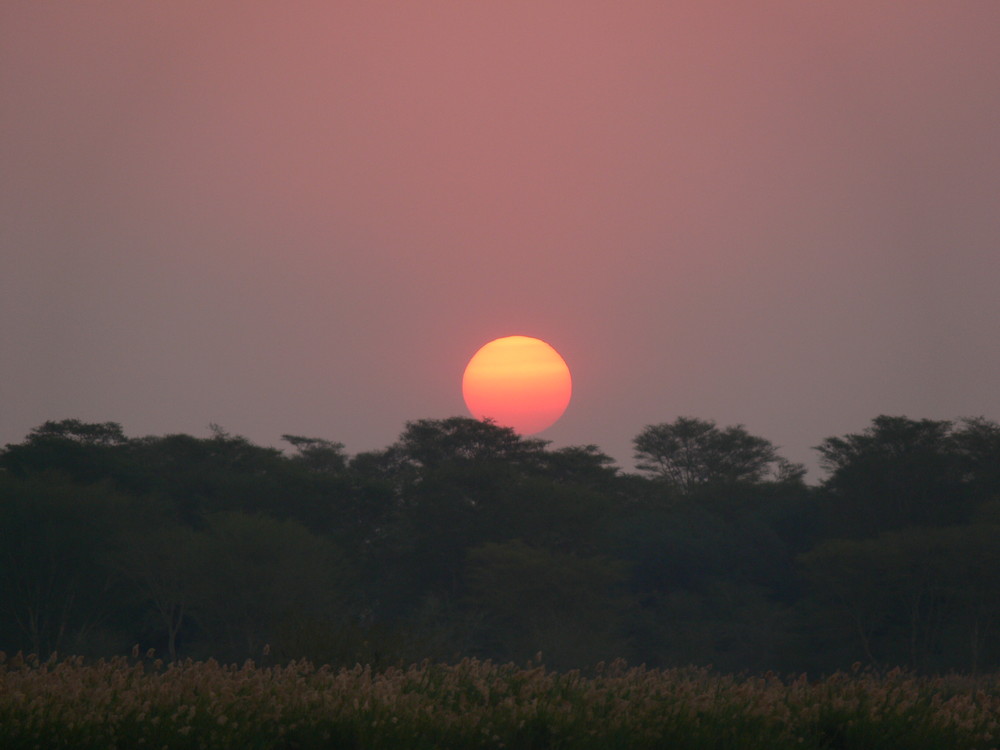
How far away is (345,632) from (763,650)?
3258 centimetres

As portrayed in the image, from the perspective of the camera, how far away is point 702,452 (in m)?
89.3

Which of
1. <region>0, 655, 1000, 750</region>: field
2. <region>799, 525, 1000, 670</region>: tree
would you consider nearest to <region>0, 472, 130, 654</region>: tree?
<region>799, 525, 1000, 670</region>: tree

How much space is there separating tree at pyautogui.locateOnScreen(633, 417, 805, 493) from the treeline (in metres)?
17.4

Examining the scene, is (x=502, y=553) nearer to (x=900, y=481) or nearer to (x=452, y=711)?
(x=900, y=481)

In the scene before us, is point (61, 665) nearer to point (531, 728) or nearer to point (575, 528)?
point (531, 728)

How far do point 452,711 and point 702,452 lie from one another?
80422mm

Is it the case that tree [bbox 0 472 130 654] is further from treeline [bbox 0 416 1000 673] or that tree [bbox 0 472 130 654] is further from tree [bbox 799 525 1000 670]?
tree [bbox 799 525 1000 670]

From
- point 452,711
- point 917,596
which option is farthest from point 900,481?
point 452,711

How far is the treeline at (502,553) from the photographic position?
167ft

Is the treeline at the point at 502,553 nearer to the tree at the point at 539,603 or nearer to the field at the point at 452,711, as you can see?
the tree at the point at 539,603

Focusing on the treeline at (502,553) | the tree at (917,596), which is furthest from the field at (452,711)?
the tree at (917,596)

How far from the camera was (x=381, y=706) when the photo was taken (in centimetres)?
1026

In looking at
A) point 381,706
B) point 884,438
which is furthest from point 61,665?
point 884,438

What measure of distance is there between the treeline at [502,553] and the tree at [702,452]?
17406 mm
